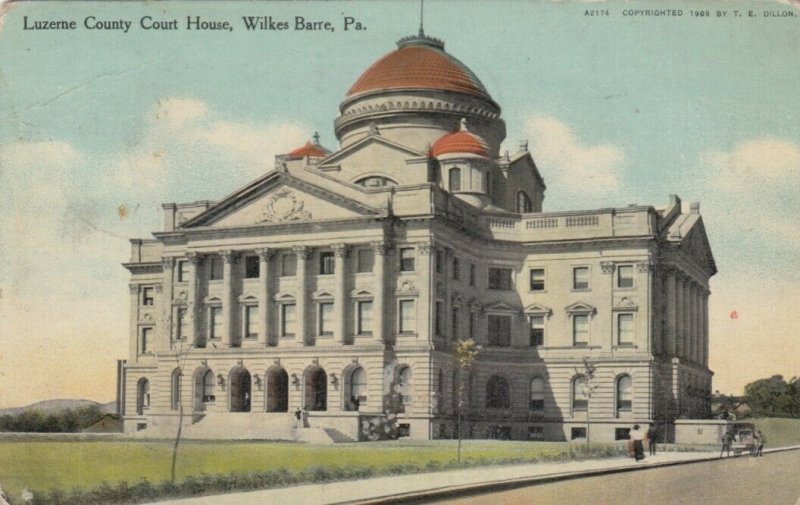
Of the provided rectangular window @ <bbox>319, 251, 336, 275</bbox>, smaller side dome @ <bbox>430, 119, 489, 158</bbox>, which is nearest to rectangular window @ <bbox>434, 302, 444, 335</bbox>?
rectangular window @ <bbox>319, 251, 336, 275</bbox>

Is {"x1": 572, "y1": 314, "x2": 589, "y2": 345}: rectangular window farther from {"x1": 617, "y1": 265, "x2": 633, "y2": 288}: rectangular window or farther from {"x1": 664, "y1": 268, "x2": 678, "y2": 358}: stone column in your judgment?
{"x1": 664, "y1": 268, "x2": 678, "y2": 358}: stone column

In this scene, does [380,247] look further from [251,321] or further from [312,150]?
[312,150]

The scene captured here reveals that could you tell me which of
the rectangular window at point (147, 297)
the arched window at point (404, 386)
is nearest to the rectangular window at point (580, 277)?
the arched window at point (404, 386)

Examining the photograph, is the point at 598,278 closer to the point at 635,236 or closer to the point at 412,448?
the point at 635,236

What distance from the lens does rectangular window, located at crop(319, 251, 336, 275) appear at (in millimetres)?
57594

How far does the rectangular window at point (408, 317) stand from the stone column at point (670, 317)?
48.3ft

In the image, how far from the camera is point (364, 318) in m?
56.7

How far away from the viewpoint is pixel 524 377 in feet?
202

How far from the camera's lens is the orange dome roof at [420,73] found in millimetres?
63594

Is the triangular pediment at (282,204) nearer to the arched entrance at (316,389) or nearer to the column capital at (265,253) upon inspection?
the column capital at (265,253)

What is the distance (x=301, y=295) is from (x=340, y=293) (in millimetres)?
2108

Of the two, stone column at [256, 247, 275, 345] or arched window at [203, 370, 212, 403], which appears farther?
arched window at [203, 370, 212, 403]

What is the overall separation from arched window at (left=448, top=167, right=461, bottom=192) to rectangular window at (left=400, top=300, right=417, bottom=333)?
9.57 meters

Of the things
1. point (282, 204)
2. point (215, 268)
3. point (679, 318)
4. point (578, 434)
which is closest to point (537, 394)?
point (578, 434)
